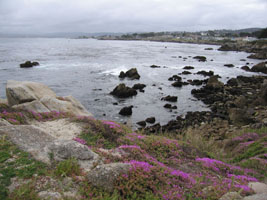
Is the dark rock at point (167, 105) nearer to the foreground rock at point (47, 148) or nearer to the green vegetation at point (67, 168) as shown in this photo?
the foreground rock at point (47, 148)

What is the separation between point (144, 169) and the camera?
16.8 ft

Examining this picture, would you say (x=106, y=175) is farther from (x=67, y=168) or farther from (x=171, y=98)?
(x=171, y=98)

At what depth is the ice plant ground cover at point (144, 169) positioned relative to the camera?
4.41m

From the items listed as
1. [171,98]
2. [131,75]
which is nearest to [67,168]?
[171,98]

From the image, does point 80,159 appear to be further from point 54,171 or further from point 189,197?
point 189,197

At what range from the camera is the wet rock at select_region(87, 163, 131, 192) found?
4.46m

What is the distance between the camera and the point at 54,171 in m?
4.70

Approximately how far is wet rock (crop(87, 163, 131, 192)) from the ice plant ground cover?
0.09 metres

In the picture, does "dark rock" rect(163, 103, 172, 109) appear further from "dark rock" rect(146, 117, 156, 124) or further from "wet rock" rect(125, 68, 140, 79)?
"wet rock" rect(125, 68, 140, 79)

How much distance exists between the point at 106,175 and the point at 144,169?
0.99 meters

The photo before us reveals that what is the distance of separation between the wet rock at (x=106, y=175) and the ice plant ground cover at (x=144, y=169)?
0.09 metres

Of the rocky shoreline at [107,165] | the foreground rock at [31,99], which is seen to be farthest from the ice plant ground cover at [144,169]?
the foreground rock at [31,99]

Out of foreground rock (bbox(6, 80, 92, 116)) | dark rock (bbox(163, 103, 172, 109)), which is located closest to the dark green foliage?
foreground rock (bbox(6, 80, 92, 116))

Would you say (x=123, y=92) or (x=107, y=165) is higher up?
(x=107, y=165)
